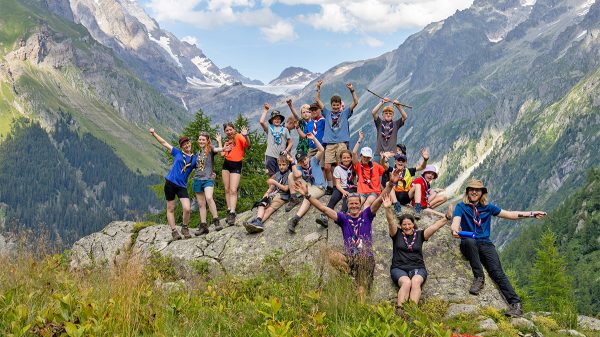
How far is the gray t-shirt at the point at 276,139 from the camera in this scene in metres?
16.0

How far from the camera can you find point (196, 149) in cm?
3041

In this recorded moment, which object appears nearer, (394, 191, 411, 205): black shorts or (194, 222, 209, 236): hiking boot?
(394, 191, 411, 205): black shorts

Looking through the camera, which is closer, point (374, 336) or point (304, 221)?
point (374, 336)

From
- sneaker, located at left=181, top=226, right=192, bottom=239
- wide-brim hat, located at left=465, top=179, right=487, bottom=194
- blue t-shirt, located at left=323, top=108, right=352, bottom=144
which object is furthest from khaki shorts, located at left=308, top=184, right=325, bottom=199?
wide-brim hat, located at left=465, top=179, right=487, bottom=194

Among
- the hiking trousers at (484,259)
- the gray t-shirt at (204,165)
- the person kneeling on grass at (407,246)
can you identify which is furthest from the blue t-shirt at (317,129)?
the hiking trousers at (484,259)

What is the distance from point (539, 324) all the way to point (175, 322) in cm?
705

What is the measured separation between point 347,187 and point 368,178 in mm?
681

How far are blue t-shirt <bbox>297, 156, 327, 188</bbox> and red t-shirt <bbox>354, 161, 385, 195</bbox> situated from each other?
1887mm

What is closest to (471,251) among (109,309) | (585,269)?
(109,309)

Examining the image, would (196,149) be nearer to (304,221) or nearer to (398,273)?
(304,221)

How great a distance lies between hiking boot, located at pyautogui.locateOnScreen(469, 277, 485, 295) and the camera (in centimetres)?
1098

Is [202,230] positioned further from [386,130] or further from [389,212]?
[389,212]

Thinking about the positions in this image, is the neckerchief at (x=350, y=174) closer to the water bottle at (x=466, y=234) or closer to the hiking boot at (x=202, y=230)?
the water bottle at (x=466, y=234)

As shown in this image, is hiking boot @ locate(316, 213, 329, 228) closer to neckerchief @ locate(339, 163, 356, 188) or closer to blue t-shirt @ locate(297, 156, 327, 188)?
neckerchief @ locate(339, 163, 356, 188)
